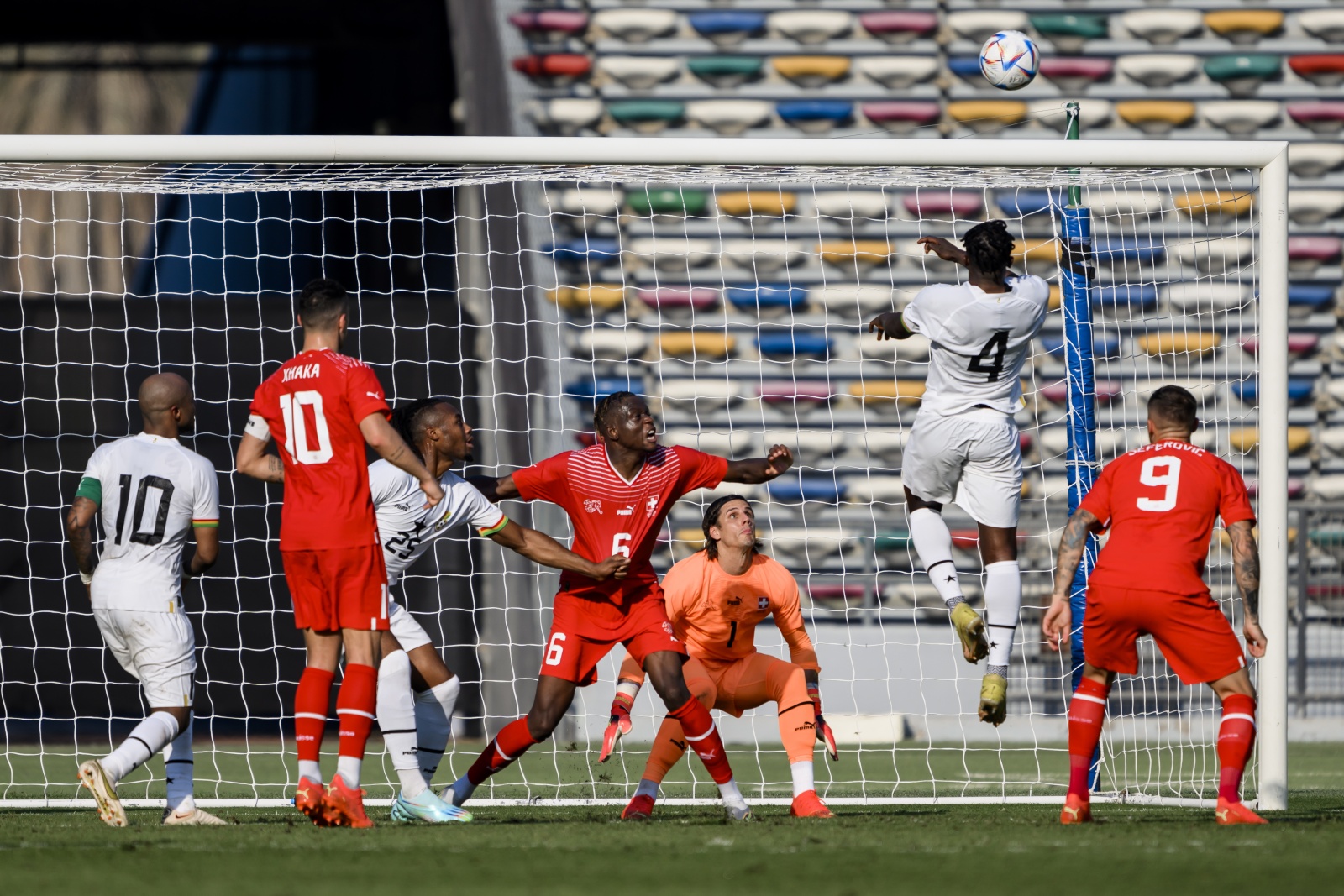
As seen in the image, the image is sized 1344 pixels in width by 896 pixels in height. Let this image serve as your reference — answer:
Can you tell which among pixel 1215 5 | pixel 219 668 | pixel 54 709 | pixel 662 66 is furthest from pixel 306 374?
pixel 1215 5

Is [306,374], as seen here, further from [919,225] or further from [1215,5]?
[1215,5]

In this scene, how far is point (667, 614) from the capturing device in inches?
290

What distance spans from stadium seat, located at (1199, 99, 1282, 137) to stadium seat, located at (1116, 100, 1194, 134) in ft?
0.58

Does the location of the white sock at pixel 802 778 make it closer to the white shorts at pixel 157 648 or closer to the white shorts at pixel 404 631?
the white shorts at pixel 404 631

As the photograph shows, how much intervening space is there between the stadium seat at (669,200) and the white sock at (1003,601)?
21.7 ft

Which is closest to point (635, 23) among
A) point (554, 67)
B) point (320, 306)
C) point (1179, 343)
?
point (554, 67)

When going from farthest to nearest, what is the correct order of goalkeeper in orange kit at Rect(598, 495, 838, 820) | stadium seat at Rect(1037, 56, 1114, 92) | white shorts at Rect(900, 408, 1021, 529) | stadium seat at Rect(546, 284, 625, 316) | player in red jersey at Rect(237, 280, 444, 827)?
stadium seat at Rect(1037, 56, 1114, 92) → stadium seat at Rect(546, 284, 625, 316) → white shorts at Rect(900, 408, 1021, 529) → goalkeeper in orange kit at Rect(598, 495, 838, 820) → player in red jersey at Rect(237, 280, 444, 827)

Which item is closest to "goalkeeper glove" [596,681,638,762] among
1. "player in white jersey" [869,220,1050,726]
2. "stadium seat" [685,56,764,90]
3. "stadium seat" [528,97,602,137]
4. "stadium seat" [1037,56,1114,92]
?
"player in white jersey" [869,220,1050,726]

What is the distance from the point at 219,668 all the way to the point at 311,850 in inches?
261

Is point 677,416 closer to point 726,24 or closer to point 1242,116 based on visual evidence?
point 726,24

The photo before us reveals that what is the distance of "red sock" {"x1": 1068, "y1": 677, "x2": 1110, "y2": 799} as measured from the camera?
21.7ft

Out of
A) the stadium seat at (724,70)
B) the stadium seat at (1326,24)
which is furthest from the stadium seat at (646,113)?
the stadium seat at (1326,24)

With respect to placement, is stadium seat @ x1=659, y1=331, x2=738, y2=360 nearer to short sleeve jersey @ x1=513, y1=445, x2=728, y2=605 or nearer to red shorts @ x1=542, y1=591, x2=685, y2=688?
short sleeve jersey @ x1=513, y1=445, x2=728, y2=605

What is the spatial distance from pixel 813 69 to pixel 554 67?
216 cm
